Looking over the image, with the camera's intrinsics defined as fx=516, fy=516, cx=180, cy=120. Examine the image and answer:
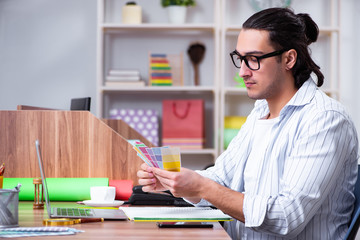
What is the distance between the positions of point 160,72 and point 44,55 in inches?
40.2

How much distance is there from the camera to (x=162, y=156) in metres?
1.34

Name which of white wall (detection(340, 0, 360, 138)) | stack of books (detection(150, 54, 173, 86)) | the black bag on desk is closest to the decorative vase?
stack of books (detection(150, 54, 173, 86))

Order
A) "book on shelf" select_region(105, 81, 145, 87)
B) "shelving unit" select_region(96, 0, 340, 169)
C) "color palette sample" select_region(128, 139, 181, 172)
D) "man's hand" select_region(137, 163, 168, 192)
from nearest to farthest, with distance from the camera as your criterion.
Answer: "color palette sample" select_region(128, 139, 181, 172) < "man's hand" select_region(137, 163, 168, 192) < "book on shelf" select_region(105, 81, 145, 87) < "shelving unit" select_region(96, 0, 340, 169)

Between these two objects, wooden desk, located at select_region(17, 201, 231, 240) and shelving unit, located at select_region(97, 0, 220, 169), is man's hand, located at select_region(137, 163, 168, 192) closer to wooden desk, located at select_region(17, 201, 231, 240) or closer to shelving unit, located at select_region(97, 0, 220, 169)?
wooden desk, located at select_region(17, 201, 231, 240)

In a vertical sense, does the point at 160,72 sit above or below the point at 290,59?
above

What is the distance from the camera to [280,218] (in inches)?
52.8

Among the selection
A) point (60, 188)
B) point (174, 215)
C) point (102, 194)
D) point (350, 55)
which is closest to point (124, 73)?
point (350, 55)

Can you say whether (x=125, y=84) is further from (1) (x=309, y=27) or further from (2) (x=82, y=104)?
(1) (x=309, y=27)

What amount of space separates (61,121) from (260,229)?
88 centimetres

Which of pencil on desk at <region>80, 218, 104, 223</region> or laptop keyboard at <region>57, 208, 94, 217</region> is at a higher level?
laptop keyboard at <region>57, 208, 94, 217</region>

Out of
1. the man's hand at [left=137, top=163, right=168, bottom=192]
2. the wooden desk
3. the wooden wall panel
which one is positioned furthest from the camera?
the wooden wall panel

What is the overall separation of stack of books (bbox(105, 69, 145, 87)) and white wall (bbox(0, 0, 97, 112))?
1.08 feet

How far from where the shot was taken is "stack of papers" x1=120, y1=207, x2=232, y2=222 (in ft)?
4.38

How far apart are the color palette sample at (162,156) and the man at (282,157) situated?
23 millimetres
